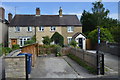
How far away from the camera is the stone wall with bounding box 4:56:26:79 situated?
789cm

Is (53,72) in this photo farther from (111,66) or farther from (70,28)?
(70,28)

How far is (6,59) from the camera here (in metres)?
7.95

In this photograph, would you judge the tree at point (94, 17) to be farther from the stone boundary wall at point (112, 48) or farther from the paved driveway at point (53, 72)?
the paved driveway at point (53, 72)

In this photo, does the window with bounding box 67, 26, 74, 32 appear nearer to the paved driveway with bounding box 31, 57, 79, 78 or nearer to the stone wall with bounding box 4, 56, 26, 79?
the paved driveway with bounding box 31, 57, 79, 78

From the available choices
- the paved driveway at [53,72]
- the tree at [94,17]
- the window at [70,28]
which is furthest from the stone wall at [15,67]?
the tree at [94,17]

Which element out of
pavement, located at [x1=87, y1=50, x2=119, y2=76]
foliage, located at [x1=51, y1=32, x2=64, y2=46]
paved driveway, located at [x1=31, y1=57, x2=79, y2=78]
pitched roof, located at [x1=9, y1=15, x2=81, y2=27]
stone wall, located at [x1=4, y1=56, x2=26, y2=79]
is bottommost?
paved driveway, located at [x1=31, y1=57, x2=79, y2=78]

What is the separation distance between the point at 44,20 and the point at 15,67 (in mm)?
29319

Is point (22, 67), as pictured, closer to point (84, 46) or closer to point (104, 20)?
point (84, 46)

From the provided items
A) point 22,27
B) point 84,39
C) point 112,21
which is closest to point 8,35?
point 22,27

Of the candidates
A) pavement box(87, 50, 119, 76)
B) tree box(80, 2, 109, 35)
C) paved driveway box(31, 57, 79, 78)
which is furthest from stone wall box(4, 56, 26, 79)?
tree box(80, 2, 109, 35)

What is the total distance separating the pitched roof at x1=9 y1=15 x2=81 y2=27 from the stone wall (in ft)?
90.7

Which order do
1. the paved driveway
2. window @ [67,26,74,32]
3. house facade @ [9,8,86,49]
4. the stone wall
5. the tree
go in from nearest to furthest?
the stone wall
the paved driveway
house facade @ [9,8,86,49]
window @ [67,26,74,32]
the tree

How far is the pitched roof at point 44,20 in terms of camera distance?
35.3 m

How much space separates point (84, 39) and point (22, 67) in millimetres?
25276
